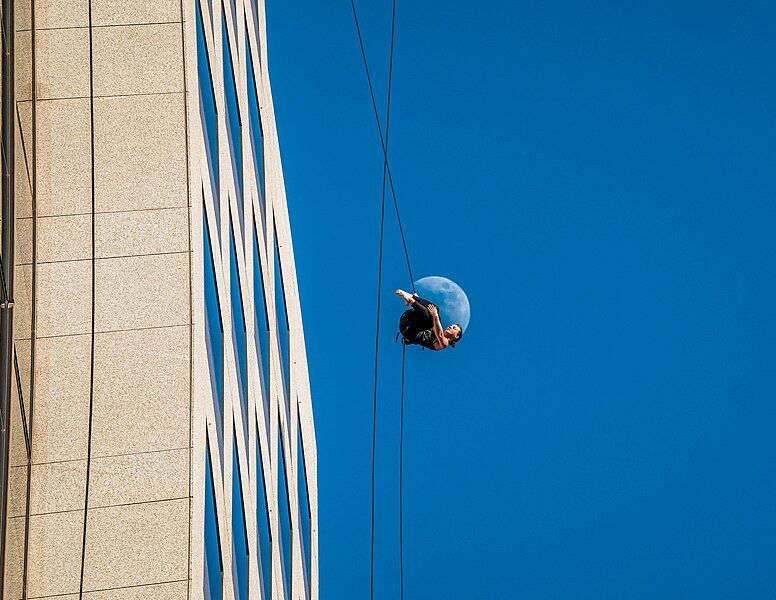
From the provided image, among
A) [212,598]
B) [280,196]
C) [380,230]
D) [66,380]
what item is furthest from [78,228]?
[380,230]

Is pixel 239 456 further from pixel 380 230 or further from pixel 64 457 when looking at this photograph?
pixel 380 230

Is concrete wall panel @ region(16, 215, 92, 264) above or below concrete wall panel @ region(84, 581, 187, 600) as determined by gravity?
above

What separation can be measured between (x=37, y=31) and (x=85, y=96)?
28.1 inches

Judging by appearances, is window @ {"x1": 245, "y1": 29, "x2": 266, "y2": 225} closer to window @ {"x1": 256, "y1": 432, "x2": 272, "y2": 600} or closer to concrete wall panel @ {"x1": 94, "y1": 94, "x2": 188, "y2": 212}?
window @ {"x1": 256, "y1": 432, "x2": 272, "y2": 600}

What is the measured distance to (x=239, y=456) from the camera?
14.8 meters

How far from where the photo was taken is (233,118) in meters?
17.0

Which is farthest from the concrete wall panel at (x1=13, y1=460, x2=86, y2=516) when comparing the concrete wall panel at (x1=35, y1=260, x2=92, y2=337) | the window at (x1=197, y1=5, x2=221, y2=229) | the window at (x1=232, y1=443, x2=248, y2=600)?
the window at (x1=232, y1=443, x2=248, y2=600)

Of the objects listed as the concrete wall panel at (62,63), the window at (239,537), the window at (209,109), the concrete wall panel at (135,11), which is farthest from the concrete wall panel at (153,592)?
the concrete wall panel at (135,11)

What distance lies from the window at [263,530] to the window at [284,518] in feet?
5.15

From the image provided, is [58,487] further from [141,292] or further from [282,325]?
[282,325]

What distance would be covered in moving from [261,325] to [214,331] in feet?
16.1

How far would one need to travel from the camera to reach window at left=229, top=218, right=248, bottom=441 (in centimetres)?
1557

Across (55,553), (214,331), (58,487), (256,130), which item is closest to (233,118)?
(256,130)

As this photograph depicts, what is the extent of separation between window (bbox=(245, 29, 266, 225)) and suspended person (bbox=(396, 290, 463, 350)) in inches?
118
